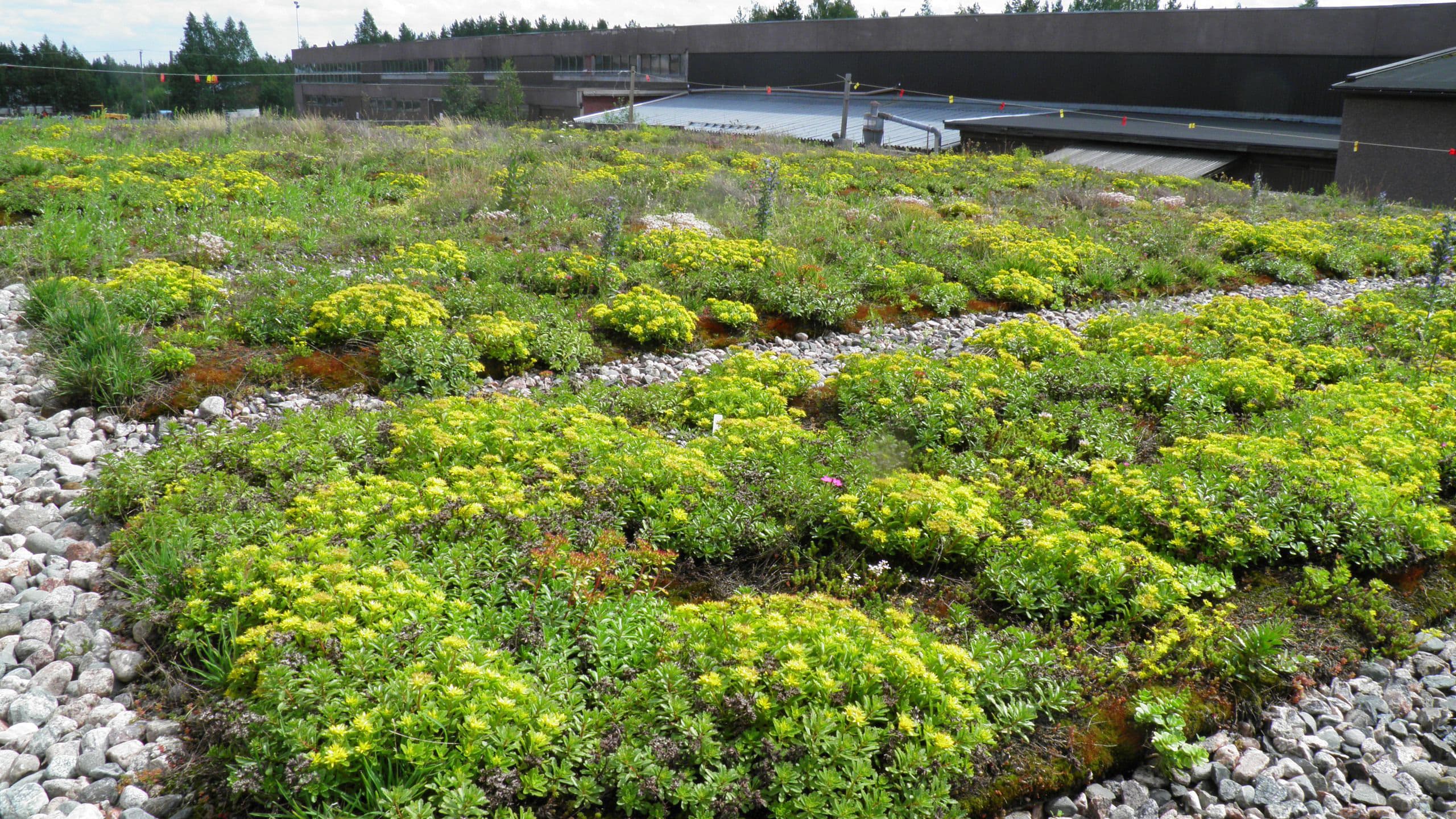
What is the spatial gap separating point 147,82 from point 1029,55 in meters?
72.1

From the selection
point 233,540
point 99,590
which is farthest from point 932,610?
point 99,590

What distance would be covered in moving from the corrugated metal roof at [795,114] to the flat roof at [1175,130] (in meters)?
1.81

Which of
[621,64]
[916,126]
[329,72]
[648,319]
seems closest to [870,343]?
[648,319]

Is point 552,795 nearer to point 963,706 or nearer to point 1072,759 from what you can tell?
point 963,706

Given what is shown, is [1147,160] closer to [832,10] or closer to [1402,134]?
[1402,134]

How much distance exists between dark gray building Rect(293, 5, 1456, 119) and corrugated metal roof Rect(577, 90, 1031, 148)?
2.11 m

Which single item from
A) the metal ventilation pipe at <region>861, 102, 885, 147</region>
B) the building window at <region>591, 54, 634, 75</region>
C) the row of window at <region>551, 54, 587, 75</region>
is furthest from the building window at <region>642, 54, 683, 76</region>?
the metal ventilation pipe at <region>861, 102, 885, 147</region>

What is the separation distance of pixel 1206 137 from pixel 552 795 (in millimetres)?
27233

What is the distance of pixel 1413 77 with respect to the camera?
22312mm

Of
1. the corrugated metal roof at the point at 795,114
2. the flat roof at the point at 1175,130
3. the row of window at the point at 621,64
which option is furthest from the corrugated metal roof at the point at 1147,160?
the row of window at the point at 621,64

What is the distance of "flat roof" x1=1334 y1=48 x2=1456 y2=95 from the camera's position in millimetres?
21172

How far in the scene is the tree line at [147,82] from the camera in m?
60.4

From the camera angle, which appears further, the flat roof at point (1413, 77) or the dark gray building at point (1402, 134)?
the flat roof at point (1413, 77)

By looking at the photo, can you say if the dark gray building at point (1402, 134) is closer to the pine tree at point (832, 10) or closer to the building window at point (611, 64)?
the building window at point (611, 64)
